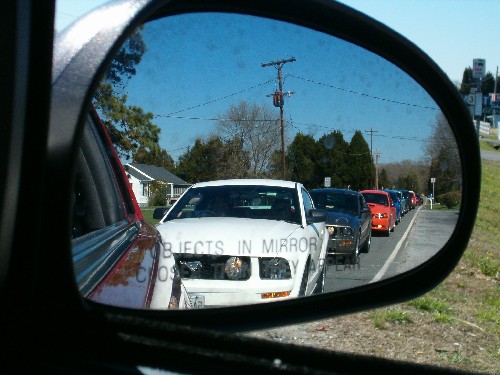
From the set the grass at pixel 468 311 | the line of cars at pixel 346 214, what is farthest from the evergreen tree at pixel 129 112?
the grass at pixel 468 311

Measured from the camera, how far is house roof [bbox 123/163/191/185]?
2.04 meters

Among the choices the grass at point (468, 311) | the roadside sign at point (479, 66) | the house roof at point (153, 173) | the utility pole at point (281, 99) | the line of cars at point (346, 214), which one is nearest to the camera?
the house roof at point (153, 173)

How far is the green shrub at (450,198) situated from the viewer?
331cm

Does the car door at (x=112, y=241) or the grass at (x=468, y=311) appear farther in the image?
the grass at (x=468, y=311)

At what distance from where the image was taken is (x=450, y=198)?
3.53 metres

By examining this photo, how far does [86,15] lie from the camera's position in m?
1.73

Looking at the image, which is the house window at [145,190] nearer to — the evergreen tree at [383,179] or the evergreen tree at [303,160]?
the evergreen tree at [303,160]

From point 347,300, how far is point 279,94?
2.69 ft

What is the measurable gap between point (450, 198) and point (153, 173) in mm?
1921

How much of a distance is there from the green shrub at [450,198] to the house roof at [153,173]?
1585 millimetres

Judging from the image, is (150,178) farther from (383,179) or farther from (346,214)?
(383,179)

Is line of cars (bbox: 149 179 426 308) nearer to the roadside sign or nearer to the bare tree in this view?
the bare tree

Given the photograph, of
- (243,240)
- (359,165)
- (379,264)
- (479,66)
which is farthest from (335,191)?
(479,66)

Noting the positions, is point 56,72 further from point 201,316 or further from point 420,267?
point 420,267
